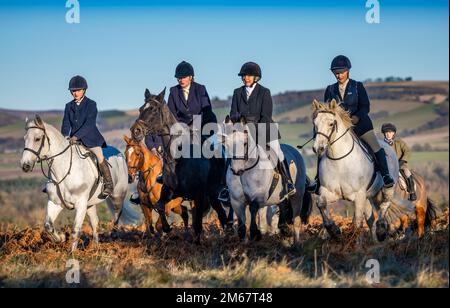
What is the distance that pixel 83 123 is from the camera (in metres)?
13.4

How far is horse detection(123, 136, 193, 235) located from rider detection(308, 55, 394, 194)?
3202mm

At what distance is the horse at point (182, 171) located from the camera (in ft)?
40.7

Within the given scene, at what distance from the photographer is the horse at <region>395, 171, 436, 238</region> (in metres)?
14.8

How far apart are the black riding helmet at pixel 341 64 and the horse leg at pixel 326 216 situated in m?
1.97

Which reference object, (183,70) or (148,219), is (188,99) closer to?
(183,70)

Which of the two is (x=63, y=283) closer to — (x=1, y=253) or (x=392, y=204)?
(x=1, y=253)

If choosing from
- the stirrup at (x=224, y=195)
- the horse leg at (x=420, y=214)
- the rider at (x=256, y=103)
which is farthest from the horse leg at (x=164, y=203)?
the horse leg at (x=420, y=214)

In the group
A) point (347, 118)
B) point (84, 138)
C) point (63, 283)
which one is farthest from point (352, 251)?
point (84, 138)

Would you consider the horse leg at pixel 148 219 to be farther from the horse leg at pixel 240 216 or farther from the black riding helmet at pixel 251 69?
the black riding helmet at pixel 251 69

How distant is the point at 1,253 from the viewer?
39.7ft

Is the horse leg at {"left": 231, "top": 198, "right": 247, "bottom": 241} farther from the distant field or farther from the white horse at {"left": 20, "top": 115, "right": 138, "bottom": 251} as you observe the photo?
the distant field

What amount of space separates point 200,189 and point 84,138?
2240 mm

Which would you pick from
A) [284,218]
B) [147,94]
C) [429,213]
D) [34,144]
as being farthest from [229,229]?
[429,213]

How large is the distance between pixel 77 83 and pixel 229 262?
15.9 ft
